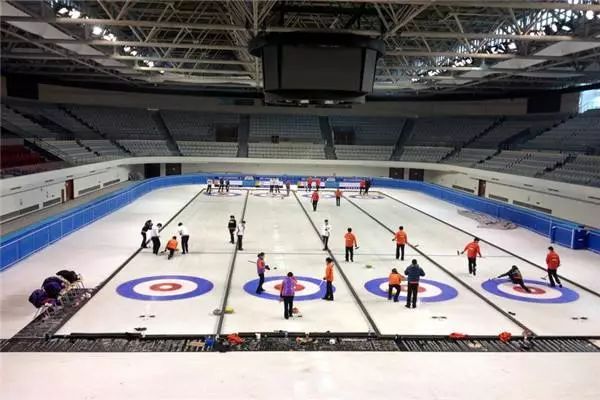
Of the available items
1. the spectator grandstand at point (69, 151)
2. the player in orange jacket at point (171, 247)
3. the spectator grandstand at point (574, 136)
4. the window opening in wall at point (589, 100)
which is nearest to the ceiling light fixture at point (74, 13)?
the player in orange jacket at point (171, 247)

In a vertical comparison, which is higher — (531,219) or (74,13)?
(74,13)

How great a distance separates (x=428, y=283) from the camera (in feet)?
56.9

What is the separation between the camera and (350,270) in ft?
61.9

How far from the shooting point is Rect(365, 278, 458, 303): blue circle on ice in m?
15.6

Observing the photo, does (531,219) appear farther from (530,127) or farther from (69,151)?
(69,151)

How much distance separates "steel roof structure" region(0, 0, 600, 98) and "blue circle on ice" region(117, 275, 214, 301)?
8784mm

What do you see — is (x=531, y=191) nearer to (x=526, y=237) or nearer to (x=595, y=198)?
(x=595, y=198)

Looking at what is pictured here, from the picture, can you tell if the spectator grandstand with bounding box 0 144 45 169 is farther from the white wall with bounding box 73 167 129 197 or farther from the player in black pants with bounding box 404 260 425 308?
the player in black pants with bounding box 404 260 425 308

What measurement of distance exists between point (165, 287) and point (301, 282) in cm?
420

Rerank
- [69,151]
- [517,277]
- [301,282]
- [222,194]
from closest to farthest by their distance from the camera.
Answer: [517,277] < [301,282] < [69,151] < [222,194]

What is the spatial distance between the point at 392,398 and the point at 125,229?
19234 millimetres

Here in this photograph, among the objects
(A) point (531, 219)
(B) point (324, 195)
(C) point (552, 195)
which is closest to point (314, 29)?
(A) point (531, 219)

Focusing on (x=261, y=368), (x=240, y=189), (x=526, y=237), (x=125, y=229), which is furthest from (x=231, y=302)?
(x=240, y=189)

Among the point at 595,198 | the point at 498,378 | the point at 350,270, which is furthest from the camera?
the point at 595,198
